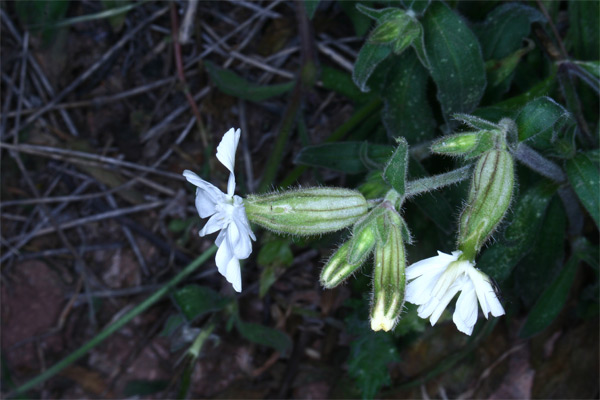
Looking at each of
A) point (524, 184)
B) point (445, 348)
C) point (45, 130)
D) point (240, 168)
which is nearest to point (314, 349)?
point (445, 348)

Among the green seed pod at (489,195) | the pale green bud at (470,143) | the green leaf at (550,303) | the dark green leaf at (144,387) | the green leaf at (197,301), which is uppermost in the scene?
the pale green bud at (470,143)

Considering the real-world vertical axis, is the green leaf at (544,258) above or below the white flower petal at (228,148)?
below

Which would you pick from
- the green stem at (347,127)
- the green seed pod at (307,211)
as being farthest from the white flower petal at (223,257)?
the green stem at (347,127)

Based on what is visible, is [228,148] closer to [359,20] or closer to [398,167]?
[398,167]

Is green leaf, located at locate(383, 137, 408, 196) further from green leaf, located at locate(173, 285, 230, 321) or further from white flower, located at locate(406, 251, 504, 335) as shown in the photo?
green leaf, located at locate(173, 285, 230, 321)

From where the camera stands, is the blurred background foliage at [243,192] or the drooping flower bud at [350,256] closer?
the drooping flower bud at [350,256]

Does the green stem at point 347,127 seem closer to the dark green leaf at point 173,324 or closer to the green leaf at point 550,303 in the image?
the dark green leaf at point 173,324
